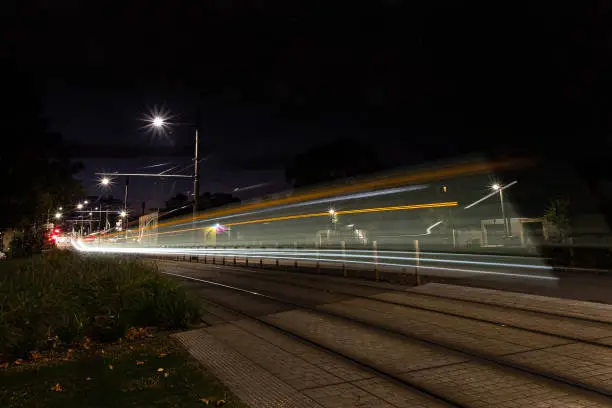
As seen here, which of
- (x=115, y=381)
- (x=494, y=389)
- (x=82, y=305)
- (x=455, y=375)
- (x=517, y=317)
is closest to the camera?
(x=494, y=389)

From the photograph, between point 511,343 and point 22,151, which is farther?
point 22,151

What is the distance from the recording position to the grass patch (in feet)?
16.0

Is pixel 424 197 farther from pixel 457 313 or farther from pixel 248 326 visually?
pixel 248 326

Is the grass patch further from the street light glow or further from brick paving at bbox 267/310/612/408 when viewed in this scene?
the street light glow

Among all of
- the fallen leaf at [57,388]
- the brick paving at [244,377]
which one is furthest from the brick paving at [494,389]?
the fallen leaf at [57,388]

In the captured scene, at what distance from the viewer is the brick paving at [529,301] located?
31.2 ft

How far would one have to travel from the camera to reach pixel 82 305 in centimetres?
881

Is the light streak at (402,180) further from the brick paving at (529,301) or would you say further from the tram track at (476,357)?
the tram track at (476,357)

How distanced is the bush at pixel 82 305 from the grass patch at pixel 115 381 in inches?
20.1

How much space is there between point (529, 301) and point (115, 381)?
965 centimetres

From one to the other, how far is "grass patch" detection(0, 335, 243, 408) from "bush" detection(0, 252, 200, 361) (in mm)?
511

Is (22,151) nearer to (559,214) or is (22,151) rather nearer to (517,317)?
(517,317)

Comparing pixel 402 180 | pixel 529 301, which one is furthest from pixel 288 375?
pixel 402 180

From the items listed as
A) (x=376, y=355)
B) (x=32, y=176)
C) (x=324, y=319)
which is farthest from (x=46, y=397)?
(x=32, y=176)
